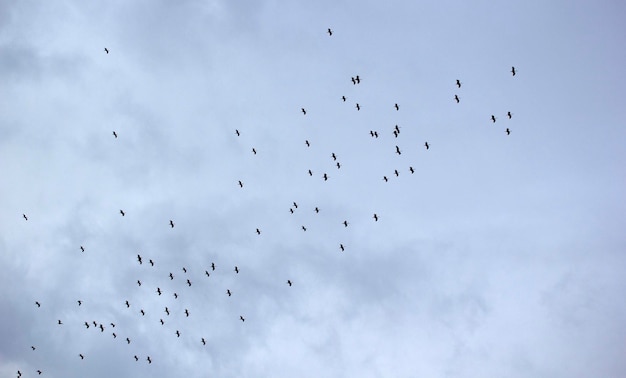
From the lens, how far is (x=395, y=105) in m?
93.6

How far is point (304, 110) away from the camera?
332ft

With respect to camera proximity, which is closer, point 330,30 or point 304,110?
point 330,30

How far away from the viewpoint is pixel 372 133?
99.1 meters

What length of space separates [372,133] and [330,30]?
18804 mm

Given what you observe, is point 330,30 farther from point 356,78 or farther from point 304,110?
point 304,110

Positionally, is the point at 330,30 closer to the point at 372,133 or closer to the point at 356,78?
the point at 356,78

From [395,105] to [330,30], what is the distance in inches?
616

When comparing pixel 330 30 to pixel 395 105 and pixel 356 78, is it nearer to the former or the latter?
pixel 356 78

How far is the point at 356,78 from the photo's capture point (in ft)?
300

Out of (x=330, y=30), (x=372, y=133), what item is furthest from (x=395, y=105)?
(x=330, y=30)

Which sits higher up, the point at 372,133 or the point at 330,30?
the point at 330,30

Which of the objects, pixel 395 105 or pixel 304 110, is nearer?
pixel 395 105

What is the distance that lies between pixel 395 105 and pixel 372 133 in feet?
24.5

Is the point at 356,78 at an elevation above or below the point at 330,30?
below
